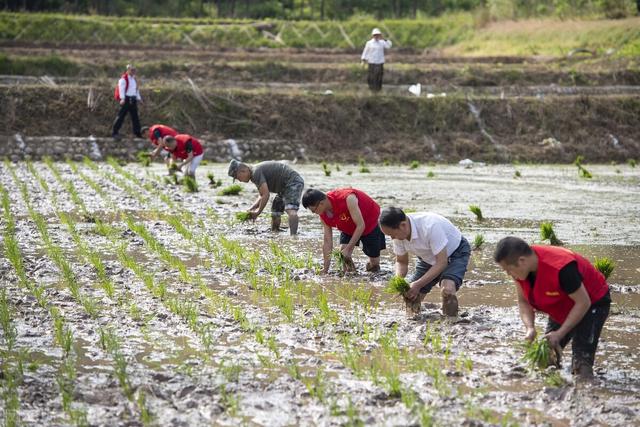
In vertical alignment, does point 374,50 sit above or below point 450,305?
above

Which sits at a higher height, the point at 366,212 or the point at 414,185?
the point at 366,212

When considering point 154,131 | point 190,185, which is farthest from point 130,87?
point 190,185

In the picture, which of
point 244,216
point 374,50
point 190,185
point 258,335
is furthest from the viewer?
point 374,50

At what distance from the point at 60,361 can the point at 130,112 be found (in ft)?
62.1

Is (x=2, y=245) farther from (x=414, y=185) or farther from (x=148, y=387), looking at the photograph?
(x=414, y=185)

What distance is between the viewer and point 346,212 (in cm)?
927

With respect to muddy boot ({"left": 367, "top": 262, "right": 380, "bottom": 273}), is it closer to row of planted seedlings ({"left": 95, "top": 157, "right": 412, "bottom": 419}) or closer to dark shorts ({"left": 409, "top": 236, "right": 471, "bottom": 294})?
row of planted seedlings ({"left": 95, "top": 157, "right": 412, "bottom": 419})

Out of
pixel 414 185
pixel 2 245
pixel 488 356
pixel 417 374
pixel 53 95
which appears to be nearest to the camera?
pixel 417 374

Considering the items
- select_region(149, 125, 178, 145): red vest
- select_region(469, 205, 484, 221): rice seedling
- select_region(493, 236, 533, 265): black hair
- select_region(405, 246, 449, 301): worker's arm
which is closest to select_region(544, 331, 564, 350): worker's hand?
select_region(493, 236, 533, 265): black hair

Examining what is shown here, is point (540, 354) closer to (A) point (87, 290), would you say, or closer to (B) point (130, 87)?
(A) point (87, 290)

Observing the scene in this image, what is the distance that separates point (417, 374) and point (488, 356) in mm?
701

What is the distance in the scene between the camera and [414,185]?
19.2m

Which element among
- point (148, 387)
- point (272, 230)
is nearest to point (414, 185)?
point (272, 230)

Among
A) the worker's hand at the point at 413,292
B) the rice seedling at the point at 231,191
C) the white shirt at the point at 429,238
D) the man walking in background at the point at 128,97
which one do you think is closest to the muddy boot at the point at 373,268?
the white shirt at the point at 429,238
